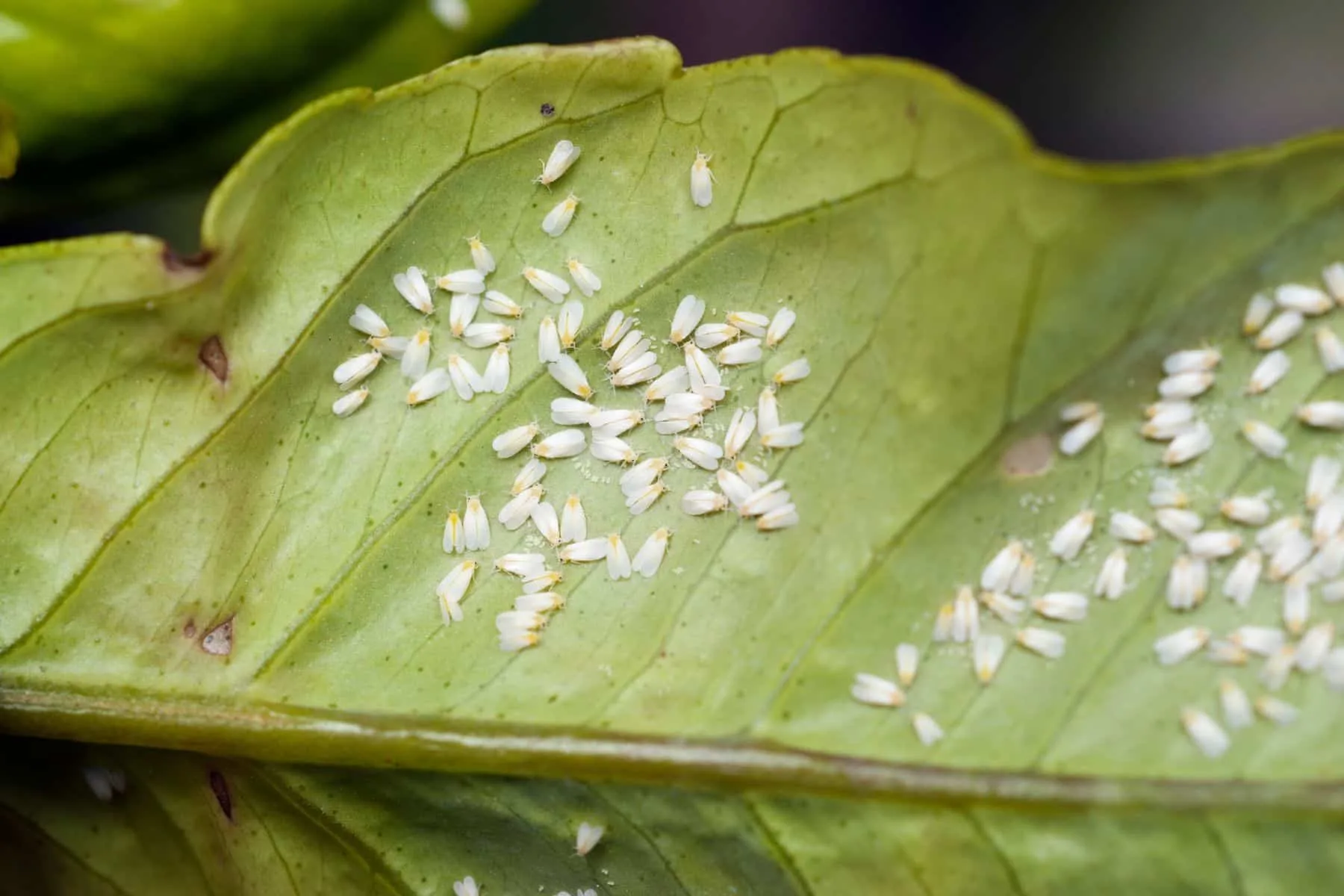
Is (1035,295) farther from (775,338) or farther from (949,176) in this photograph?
(775,338)

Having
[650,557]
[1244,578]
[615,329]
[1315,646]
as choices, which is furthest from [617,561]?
[1315,646]

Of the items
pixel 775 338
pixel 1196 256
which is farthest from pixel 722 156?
pixel 1196 256

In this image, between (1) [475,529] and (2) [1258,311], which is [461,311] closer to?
(1) [475,529]

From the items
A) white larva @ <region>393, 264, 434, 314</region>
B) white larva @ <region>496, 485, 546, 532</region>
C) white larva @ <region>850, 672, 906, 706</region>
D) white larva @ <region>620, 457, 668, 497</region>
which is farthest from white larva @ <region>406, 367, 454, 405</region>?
white larva @ <region>850, 672, 906, 706</region>

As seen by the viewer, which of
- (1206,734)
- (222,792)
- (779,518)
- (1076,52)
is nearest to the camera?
(1206,734)

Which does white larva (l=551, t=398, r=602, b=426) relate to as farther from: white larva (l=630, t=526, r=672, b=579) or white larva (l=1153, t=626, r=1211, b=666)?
white larva (l=1153, t=626, r=1211, b=666)

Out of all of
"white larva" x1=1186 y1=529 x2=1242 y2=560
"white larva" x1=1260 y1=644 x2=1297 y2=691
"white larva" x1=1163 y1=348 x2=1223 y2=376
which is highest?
"white larva" x1=1163 y1=348 x2=1223 y2=376
